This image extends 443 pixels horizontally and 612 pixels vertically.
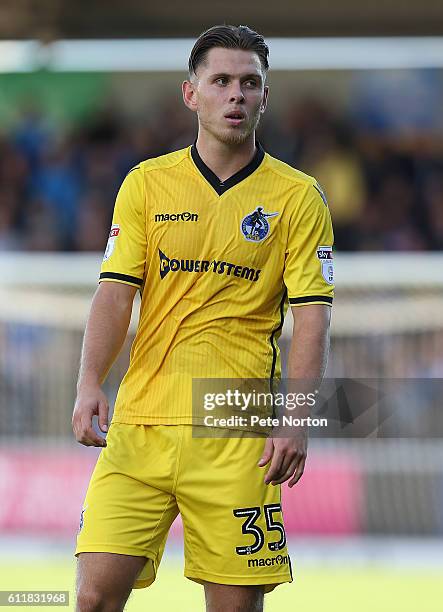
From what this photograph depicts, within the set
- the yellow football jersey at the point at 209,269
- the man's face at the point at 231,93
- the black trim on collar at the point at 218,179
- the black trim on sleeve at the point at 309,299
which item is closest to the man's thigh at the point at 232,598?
the yellow football jersey at the point at 209,269

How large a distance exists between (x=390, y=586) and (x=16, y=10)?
26.2 feet

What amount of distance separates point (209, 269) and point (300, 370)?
464mm

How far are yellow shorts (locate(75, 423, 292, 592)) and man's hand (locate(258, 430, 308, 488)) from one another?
0.15m

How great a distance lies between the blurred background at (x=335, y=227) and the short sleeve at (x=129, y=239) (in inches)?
144

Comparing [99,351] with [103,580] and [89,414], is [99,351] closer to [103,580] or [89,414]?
[89,414]

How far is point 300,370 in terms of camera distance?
423cm

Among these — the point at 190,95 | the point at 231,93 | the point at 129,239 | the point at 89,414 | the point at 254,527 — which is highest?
the point at 190,95

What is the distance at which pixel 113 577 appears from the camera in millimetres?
4152

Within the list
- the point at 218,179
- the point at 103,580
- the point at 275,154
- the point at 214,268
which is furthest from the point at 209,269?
the point at 275,154

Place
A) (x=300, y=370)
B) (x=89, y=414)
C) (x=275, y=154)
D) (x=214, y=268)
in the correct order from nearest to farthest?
(x=89, y=414), (x=300, y=370), (x=214, y=268), (x=275, y=154)

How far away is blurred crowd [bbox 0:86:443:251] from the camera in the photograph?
13289 mm

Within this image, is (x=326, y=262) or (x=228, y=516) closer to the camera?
(x=228, y=516)

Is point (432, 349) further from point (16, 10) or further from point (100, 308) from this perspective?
point (16, 10)

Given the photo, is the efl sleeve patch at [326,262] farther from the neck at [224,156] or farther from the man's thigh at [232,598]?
the man's thigh at [232,598]
